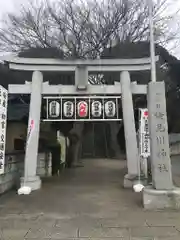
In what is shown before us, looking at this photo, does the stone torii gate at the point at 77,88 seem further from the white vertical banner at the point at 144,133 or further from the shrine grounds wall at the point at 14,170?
the shrine grounds wall at the point at 14,170

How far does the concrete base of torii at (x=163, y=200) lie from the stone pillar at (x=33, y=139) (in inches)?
189

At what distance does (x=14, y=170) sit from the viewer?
42.9ft

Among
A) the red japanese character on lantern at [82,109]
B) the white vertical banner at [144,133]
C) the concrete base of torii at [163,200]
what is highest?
the red japanese character on lantern at [82,109]

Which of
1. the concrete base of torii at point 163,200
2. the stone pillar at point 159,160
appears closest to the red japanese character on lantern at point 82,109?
the stone pillar at point 159,160

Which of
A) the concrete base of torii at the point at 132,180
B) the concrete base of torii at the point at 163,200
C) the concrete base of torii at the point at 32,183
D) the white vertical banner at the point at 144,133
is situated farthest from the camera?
the concrete base of torii at the point at 132,180

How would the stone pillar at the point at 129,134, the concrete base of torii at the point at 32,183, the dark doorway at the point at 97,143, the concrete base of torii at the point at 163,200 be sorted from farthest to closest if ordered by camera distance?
the dark doorway at the point at 97,143 → the stone pillar at the point at 129,134 → the concrete base of torii at the point at 32,183 → the concrete base of torii at the point at 163,200

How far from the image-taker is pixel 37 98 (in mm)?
12531

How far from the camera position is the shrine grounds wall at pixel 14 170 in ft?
37.3

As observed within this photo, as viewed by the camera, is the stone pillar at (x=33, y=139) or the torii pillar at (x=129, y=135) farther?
the torii pillar at (x=129, y=135)

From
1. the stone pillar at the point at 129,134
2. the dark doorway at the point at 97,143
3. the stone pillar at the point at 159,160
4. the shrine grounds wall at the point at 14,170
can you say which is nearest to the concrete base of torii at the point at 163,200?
the stone pillar at the point at 159,160

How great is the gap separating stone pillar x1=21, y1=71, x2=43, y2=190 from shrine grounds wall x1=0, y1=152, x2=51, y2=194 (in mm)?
622

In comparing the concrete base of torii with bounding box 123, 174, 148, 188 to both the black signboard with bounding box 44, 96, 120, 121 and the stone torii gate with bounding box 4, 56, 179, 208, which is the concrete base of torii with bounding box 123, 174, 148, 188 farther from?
the black signboard with bounding box 44, 96, 120, 121

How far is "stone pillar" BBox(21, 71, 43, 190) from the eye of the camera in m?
11.8

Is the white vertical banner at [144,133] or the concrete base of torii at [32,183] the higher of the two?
the white vertical banner at [144,133]
